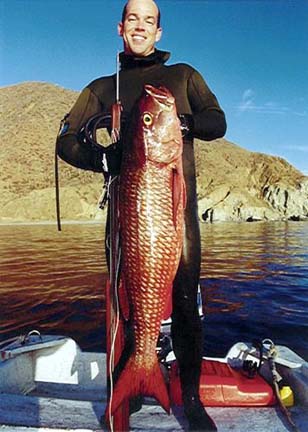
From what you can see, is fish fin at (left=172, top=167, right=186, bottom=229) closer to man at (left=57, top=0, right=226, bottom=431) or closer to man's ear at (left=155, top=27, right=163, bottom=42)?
man at (left=57, top=0, right=226, bottom=431)

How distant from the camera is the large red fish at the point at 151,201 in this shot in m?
2.64

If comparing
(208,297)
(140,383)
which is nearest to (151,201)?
(140,383)

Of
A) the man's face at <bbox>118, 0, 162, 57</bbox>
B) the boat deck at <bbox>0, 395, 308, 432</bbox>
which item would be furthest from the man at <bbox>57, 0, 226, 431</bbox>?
the boat deck at <bbox>0, 395, 308, 432</bbox>

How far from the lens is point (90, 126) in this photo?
2.98m

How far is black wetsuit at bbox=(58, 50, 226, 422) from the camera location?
3.15 meters

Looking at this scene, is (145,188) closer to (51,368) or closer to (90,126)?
(90,126)

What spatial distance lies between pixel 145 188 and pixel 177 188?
0.18m

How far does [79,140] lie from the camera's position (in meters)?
3.17

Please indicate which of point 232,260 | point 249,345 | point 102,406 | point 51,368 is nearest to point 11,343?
point 51,368

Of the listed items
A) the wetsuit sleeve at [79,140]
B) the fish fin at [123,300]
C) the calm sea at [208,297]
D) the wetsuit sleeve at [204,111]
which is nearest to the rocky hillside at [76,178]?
the calm sea at [208,297]

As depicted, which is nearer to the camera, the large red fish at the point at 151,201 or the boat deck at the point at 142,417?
the large red fish at the point at 151,201

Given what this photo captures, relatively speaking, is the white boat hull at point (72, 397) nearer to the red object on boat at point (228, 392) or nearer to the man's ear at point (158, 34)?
the red object on boat at point (228, 392)

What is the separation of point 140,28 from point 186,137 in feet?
2.96

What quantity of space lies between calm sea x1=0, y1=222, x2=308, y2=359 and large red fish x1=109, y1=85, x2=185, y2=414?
17.8 ft
